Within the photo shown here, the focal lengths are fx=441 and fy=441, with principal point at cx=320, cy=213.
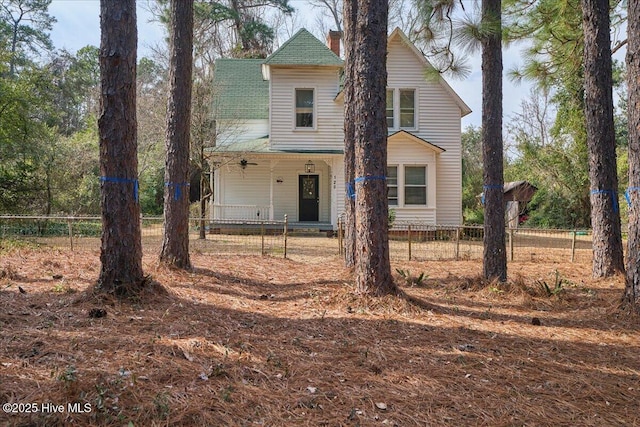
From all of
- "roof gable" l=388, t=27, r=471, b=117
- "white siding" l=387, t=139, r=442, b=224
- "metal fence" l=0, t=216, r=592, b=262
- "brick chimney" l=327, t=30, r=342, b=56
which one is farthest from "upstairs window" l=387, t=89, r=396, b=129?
"brick chimney" l=327, t=30, r=342, b=56

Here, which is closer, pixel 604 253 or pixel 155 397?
pixel 155 397

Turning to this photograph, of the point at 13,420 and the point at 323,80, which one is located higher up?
the point at 323,80

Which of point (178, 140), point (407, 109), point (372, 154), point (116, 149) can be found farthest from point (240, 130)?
point (372, 154)

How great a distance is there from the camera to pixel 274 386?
293cm

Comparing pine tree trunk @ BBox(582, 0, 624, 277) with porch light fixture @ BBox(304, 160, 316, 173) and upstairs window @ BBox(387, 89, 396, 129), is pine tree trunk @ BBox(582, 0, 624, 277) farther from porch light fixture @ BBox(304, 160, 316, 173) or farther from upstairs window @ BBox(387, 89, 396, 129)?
porch light fixture @ BBox(304, 160, 316, 173)

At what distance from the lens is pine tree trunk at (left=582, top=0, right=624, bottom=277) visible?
750 cm

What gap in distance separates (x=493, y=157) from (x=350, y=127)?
8.22 feet

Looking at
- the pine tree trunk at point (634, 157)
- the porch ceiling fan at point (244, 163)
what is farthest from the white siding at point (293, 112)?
the pine tree trunk at point (634, 157)

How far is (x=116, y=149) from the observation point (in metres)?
4.93

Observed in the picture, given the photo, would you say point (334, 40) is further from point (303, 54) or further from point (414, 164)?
point (414, 164)

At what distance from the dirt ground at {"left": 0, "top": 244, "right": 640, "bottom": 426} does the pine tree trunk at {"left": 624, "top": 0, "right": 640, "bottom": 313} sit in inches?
14.6

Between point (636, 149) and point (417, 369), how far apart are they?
3825 millimetres

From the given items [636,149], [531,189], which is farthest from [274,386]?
[531,189]

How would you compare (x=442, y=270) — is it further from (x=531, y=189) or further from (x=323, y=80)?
(x=531, y=189)
